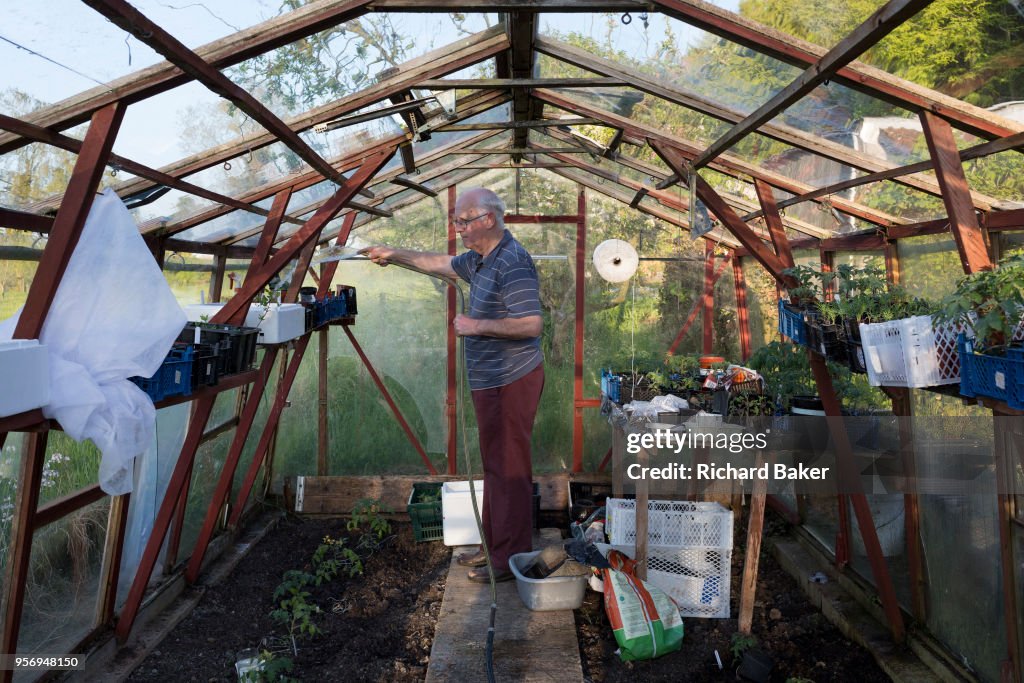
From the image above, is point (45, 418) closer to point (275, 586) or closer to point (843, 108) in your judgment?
point (275, 586)

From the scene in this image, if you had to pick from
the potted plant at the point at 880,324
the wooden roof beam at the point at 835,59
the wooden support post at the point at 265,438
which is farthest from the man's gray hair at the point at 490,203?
the wooden support post at the point at 265,438

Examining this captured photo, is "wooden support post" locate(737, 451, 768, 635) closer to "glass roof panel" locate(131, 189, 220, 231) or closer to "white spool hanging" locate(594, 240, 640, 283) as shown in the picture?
"white spool hanging" locate(594, 240, 640, 283)

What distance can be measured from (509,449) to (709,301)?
4163mm

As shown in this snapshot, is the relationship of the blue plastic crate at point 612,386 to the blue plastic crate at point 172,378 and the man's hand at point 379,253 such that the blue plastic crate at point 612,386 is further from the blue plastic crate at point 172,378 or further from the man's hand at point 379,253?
the blue plastic crate at point 172,378

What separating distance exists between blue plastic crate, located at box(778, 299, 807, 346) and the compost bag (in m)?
1.54

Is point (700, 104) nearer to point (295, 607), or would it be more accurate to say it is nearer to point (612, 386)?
point (612, 386)

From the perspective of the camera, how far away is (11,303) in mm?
3152

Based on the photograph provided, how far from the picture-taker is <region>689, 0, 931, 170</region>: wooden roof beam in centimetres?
238

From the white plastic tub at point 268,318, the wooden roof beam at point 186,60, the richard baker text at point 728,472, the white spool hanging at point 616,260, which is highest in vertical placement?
the wooden roof beam at point 186,60

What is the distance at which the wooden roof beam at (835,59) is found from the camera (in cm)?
238

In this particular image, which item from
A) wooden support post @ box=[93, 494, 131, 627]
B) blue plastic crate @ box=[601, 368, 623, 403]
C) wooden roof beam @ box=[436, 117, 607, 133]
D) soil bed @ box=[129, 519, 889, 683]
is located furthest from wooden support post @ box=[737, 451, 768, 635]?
wooden support post @ box=[93, 494, 131, 627]

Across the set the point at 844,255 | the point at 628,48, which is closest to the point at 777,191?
the point at 844,255

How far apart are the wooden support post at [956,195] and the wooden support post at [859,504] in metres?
1.38

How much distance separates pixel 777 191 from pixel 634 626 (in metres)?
3.25
